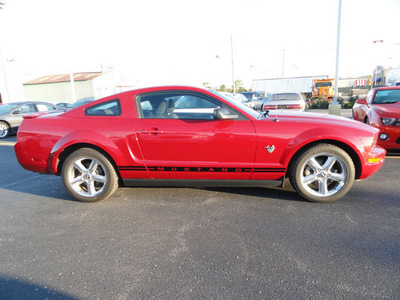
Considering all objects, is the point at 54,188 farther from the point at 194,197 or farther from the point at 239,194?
the point at 239,194

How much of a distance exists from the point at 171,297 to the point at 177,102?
2.42 m

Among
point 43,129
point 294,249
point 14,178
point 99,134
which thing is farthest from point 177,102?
point 14,178

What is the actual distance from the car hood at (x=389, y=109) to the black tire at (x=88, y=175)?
5328 mm

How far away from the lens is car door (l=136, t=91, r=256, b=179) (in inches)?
133

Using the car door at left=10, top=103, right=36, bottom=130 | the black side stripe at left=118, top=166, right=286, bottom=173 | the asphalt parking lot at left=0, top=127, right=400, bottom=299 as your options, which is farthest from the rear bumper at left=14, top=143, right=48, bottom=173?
the car door at left=10, top=103, right=36, bottom=130

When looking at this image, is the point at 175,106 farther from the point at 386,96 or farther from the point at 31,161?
the point at 386,96

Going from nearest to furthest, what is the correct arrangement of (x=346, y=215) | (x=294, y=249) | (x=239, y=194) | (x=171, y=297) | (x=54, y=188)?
1. (x=171, y=297)
2. (x=294, y=249)
3. (x=346, y=215)
4. (x=239, y=194)
5. (x=54, y=188)

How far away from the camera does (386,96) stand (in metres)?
6.48

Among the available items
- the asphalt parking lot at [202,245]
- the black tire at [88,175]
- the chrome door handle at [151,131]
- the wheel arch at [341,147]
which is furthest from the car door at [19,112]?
the wheel arch at [341,147]

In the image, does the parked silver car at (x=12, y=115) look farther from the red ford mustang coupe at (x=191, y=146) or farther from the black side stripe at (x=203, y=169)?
the black side stripe at (x=203, y=169)

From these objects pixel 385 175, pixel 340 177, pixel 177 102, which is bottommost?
pixel 385 175

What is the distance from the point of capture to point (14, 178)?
495cm

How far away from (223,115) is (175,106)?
2.41 feet

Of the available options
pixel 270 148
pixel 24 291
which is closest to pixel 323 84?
pixel 270 148
